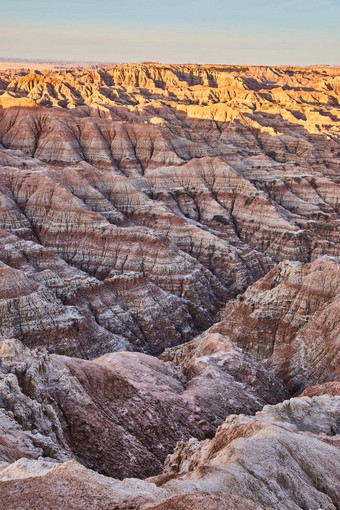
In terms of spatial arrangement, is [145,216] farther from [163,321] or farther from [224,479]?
[224,479]

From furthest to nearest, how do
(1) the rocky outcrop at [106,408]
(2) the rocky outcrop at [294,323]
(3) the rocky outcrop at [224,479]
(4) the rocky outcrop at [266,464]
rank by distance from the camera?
(2) the rocky outcrop at [294,323] → (1) the rocky outcrop at [106,408] → (4) the rocky outcrop at [266,464] → (3) the rocky outcrop at [224,479]

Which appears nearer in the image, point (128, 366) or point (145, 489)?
point (145, 489)

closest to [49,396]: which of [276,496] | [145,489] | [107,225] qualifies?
[145,489]

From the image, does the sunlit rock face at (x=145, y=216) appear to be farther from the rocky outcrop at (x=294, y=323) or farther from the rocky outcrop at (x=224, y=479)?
the rocky outcrop at (x=224, y=479)

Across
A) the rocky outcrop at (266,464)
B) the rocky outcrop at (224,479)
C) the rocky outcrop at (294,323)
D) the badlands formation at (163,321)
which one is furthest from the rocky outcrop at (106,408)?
the rocky outcrop at (294,323)

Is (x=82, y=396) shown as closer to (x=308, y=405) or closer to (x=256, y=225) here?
(x=308, y=405)

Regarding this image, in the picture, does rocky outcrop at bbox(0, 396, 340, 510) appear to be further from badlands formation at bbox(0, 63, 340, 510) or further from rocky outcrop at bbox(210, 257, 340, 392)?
rocky outcrop at bbox(210, 257, 340, 392)

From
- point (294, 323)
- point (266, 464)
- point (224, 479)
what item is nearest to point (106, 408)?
point (266, 464)
